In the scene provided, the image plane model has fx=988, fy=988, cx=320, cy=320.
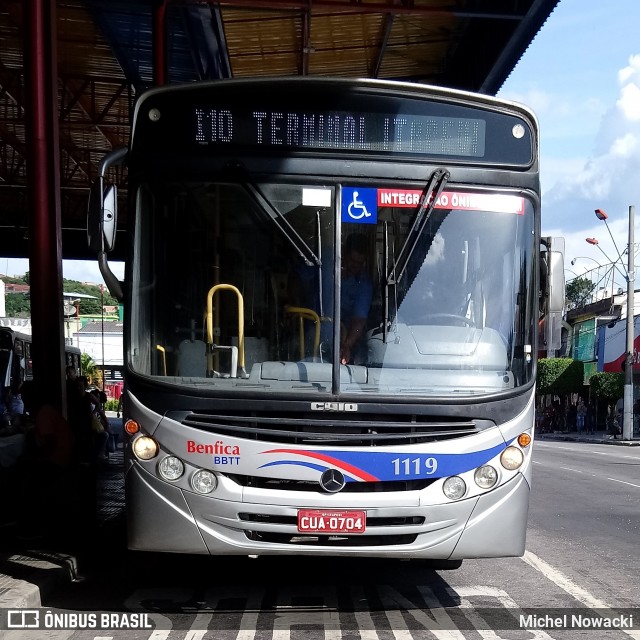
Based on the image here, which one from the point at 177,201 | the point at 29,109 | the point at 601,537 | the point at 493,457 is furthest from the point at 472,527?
the point at 29,109

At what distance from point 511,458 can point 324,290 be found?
1615 mm

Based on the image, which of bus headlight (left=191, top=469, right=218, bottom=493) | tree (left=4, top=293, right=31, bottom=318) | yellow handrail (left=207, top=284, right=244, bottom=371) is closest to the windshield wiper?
yellow handrail (left=207, top=284, right=244, bottom=371)

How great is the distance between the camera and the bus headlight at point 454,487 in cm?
617

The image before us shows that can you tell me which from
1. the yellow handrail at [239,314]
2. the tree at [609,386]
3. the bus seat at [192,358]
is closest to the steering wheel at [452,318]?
the yellow handrail at [239,314]

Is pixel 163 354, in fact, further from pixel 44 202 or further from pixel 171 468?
pixel 44 202

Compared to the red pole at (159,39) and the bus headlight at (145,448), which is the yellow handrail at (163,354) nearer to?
the bus headlight at (145,448)

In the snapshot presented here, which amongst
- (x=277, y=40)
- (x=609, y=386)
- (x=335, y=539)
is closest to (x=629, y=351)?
(x=609, y=386)

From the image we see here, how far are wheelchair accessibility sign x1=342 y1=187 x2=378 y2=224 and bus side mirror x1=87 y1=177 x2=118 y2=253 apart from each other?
1.54m

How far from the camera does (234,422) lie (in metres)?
6.12

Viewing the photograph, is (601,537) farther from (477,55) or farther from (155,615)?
(477,55)

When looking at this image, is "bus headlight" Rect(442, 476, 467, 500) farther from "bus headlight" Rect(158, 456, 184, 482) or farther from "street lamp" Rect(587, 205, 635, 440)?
"street lamp" Rect(587, 205, 635, 440)

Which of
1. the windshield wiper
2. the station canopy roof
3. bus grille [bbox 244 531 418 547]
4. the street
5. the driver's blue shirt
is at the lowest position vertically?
the street

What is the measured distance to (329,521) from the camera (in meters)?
6.04

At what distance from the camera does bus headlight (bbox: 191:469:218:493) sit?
6086 millimetres
